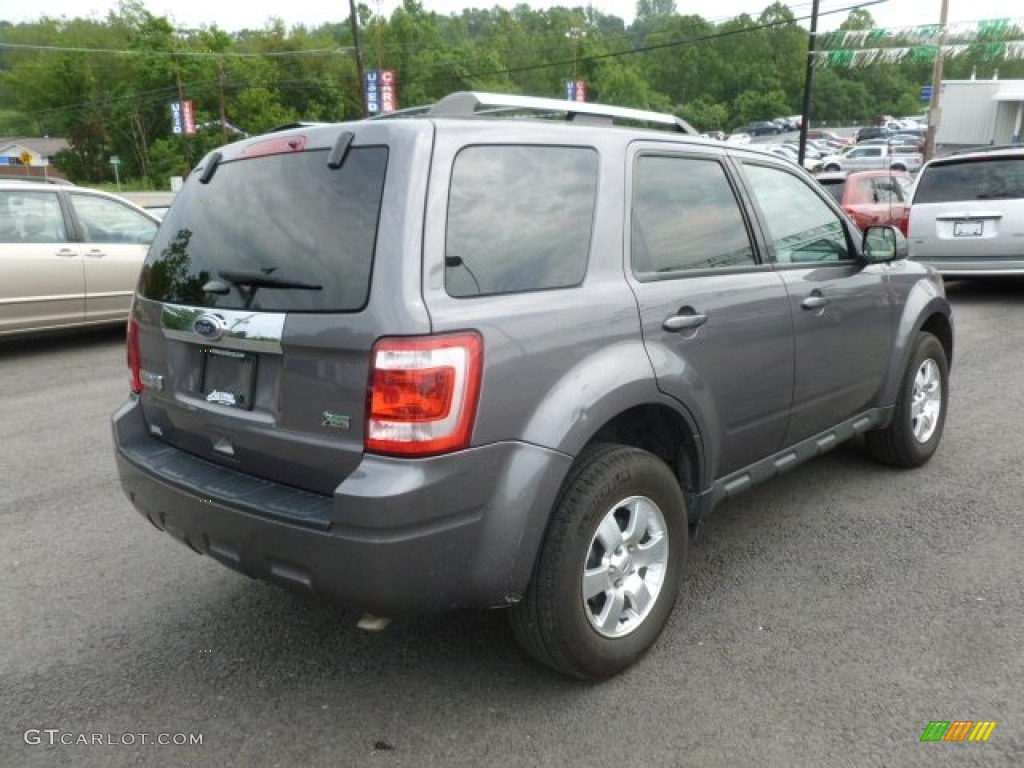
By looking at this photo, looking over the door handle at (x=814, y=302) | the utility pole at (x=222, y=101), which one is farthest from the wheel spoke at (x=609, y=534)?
the utility pole at (x=222, y=101)

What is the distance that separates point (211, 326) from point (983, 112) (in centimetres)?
4018

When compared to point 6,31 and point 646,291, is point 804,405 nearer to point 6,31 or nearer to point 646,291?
point 646,291

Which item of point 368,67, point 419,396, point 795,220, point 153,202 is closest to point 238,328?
point 419,396

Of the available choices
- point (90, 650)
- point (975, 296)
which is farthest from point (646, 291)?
point (975, 296)

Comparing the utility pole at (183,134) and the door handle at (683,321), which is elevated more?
the utility pole at (183,134)

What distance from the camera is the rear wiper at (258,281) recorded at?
2.42 m

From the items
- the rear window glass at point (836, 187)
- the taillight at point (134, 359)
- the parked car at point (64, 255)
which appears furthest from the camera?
the rear window glass at point (836, 187)

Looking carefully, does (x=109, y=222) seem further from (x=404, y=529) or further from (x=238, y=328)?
(x=404, y=529)

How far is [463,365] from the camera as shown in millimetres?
2266

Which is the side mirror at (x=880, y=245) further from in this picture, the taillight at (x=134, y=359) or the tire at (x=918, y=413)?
the taillight at (x=134, y=359)

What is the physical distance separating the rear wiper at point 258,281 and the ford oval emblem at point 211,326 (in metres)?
0.12

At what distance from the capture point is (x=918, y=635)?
9.67ft

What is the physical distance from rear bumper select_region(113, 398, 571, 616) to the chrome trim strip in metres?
0.43

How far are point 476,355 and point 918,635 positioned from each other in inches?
75.5
